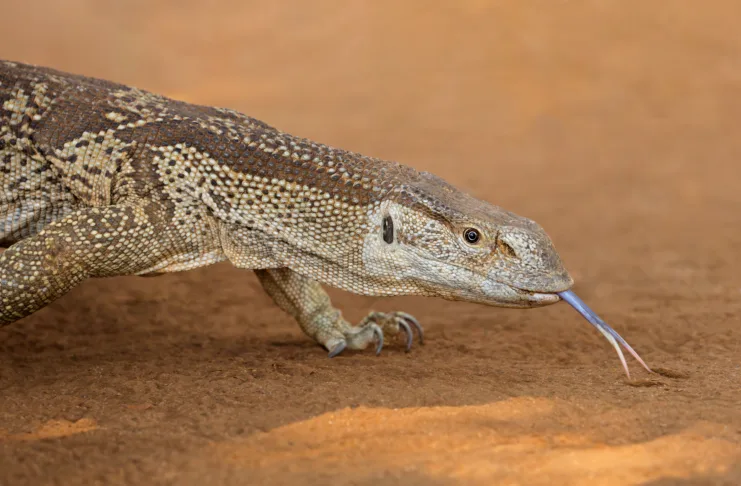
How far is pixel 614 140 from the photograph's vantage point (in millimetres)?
12211

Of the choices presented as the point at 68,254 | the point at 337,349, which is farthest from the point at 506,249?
the point at 68,254

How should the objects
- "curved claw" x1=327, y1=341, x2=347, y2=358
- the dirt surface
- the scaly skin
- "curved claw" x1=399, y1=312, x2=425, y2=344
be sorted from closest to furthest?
the dirt surface, the scaly skin, "curved claw" x1=327, y1=341, x2=347, y2=358, "curved claw" x1=399, y1=312, x2=425, y2=344

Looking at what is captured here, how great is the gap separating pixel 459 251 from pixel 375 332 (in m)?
1.53

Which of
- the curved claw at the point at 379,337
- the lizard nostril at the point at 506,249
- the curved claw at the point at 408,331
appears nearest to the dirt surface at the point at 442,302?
the curved claw at the point at 379,337

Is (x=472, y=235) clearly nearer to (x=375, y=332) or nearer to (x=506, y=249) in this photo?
(x=506, y=249)

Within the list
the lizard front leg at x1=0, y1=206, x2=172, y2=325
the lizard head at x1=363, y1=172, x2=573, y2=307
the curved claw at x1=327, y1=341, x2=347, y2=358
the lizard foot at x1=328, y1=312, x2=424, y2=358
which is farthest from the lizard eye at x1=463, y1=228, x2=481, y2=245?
the lizard front leg at x1=0, y1=206, x2=172, y2=325

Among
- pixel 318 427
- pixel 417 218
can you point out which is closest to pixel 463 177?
pixel 417 218

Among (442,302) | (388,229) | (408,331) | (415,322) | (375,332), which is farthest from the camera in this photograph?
(442,302)

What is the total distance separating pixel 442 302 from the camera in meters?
7.93

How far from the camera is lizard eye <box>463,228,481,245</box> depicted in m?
4.94

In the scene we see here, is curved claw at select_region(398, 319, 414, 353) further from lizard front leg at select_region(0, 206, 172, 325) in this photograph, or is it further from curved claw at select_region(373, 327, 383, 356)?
lizard front leg at select_region(0, 206, 172, 325)

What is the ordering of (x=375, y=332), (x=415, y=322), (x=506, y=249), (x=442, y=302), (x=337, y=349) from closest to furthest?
(x=506, y=249), (x=337, y=349), (x=375, y=332), (x=415, y=322), (x=442, y=302)

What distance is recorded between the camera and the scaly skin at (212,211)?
4.99m

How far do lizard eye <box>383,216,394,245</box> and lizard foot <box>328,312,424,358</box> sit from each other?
1.26 metres
